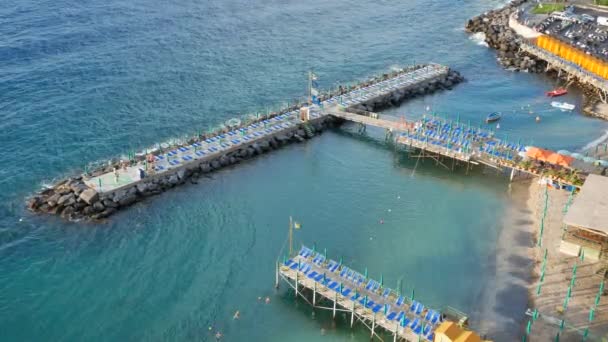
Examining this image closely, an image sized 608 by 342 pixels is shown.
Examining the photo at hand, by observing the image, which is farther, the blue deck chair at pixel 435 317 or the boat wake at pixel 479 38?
the boat wake at pixel 479 38

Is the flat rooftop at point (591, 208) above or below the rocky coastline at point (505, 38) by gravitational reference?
below

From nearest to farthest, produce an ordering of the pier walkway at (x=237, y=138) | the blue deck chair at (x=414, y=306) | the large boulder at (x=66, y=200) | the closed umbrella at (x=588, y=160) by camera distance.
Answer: the blue deck chair at (x=414, y=306) → the large boulder at (x=66, y=200) → the pier walkway at (x=237, y=138) → the closed umbrella at (x=588, y=160)

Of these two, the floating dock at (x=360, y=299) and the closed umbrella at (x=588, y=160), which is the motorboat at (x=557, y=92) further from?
the floating dock at (x=360, y=299)

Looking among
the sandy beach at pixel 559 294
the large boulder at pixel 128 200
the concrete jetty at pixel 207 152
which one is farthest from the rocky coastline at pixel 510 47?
the large boulder at pixel 128 200

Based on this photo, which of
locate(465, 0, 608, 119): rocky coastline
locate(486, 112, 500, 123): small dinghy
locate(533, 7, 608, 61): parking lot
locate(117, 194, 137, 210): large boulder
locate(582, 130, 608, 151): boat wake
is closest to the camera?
locate(117, 194, 137, 210): large boulder

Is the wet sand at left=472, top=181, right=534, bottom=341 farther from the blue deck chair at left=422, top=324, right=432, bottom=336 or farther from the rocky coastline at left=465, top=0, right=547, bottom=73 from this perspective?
the rocky coastline at left=465, top=0, right=547, bottom=73

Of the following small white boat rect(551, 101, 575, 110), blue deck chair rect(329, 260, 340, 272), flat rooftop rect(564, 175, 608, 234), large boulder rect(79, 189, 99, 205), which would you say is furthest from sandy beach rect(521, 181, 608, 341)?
large boulder rect(79, 189, 99, 205)

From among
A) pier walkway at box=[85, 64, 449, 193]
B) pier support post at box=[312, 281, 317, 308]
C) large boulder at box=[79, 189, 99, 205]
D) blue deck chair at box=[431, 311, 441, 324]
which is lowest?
pier support post at box=[312, 281, 317, 308]
